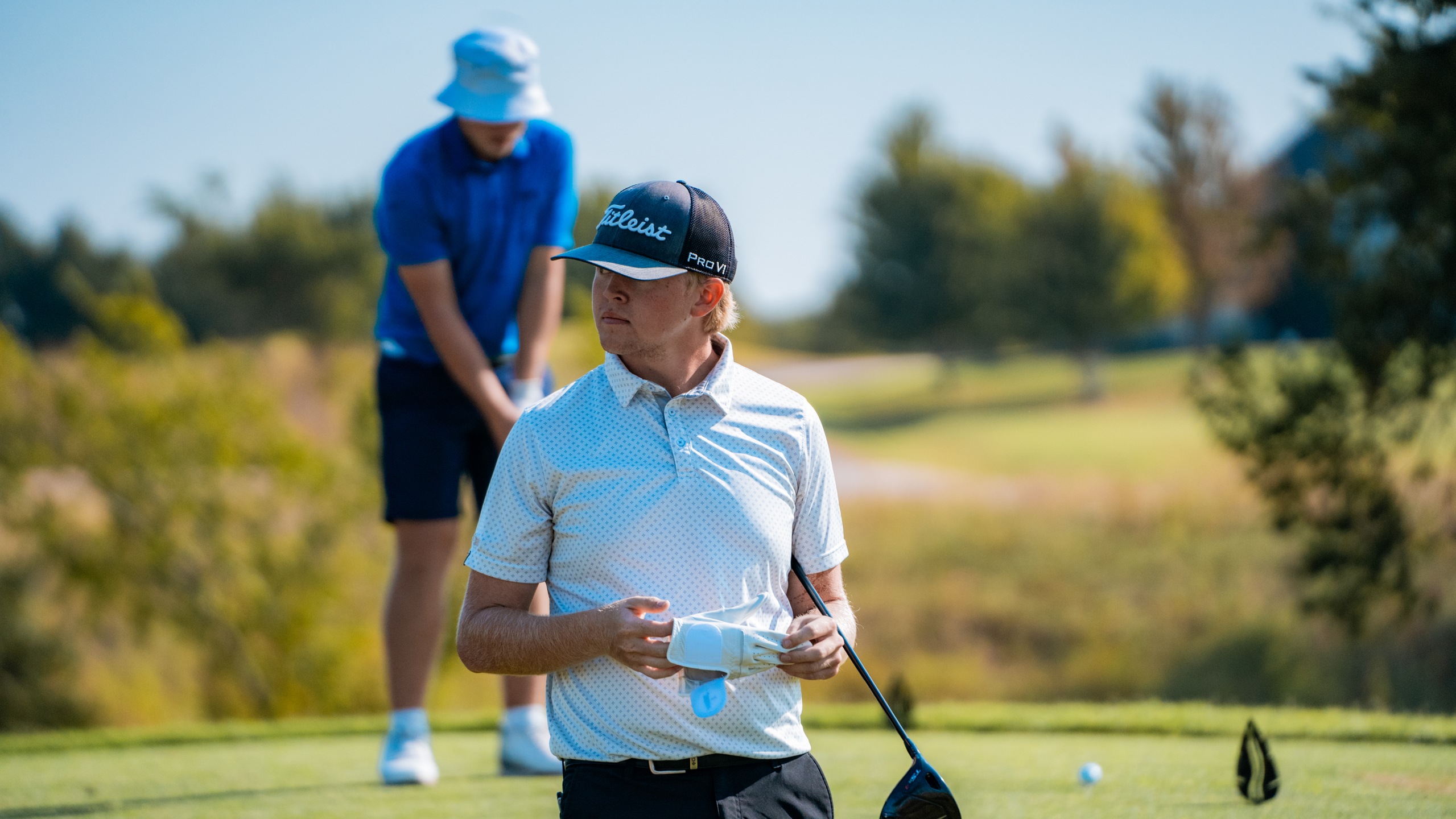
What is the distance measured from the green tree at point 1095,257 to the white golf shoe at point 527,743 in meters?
40.2

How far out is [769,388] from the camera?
256cm

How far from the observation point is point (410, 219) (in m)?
4.09

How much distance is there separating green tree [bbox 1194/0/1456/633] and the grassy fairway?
7.46 metres

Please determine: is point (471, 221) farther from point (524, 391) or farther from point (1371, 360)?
point (1371, 360)

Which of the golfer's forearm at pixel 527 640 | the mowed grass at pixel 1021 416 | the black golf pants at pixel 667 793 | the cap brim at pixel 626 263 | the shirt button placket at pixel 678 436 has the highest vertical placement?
the cap brim at pixel 626 263

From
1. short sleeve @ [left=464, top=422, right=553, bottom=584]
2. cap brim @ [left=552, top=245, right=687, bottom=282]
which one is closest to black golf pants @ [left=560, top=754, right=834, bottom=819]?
short sleeve @ [left=464, top=422, right=553, bottom=584]

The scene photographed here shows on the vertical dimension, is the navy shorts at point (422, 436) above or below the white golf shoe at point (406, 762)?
above

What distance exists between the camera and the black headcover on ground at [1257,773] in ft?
11.8

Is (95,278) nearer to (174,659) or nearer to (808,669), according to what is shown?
(174,659)

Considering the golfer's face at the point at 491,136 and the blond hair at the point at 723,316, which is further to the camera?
the golfer's face at the point at 491,136

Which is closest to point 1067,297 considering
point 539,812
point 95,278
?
point 95,278

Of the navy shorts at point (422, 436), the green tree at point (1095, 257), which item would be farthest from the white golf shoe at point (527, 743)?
the green tree at point (1095, 257)

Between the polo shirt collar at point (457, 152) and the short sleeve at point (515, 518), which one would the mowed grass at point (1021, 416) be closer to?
the polo shirt collar at point (457, 152)

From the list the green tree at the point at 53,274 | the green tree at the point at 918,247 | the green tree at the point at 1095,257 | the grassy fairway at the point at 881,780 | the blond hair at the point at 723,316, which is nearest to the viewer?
the blond hair at the point at 723,316
